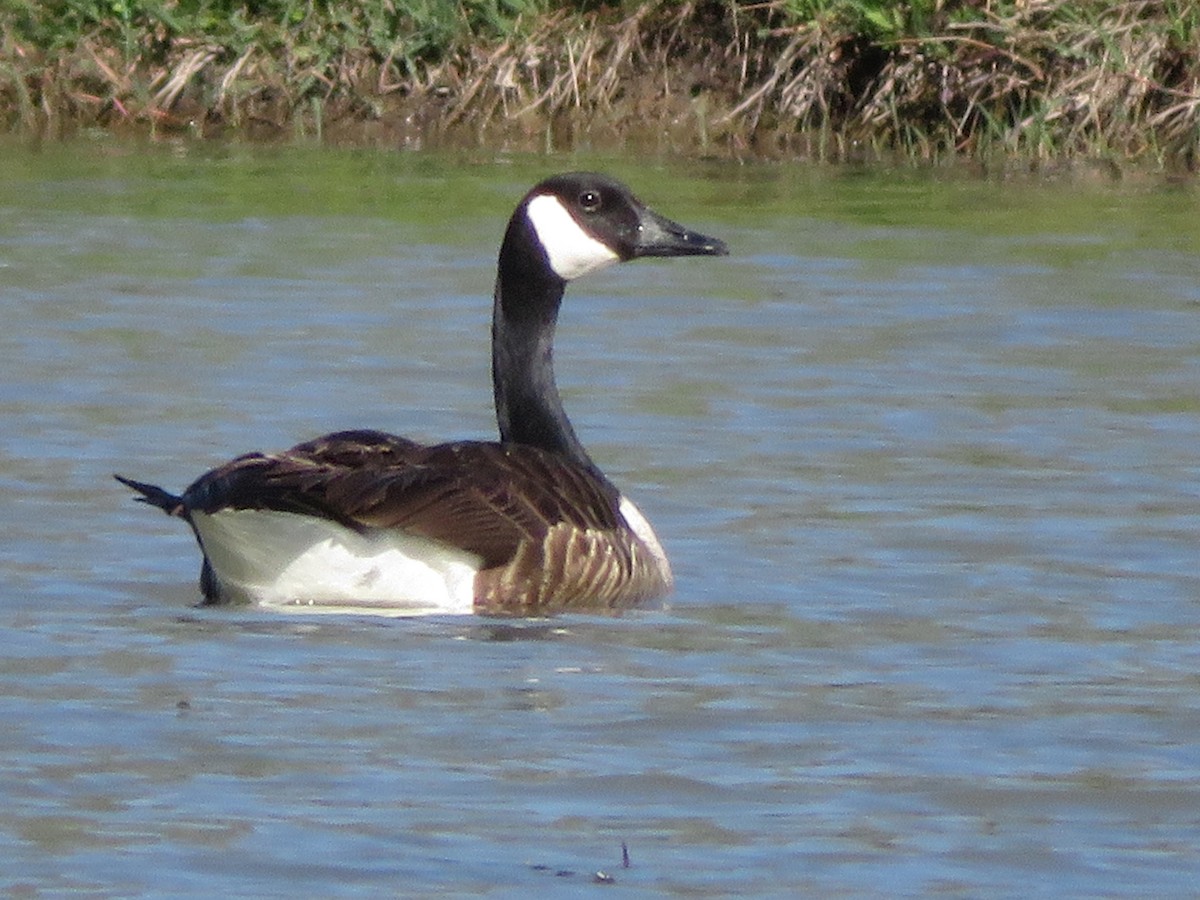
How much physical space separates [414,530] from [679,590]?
36.8 inches

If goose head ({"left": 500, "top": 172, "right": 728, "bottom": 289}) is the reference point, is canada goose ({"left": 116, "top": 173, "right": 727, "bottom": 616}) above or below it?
below

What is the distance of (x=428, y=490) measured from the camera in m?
7.21

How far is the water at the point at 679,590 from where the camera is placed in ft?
16.9

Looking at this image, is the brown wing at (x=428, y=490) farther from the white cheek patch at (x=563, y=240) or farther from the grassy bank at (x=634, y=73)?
the grassy bank at (x=634, y=73)

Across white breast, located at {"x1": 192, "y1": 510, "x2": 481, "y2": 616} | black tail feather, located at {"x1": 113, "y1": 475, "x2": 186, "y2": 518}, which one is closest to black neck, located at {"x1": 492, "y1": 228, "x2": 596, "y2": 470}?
white breast, located at {"x1": 192, "y1": 510, "x2": 481, "y2": 616}

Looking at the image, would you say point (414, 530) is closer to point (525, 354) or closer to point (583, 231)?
point (525, 354)

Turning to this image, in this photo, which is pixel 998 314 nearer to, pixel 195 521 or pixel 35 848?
pixel 195 521

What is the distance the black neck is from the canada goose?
49 cm

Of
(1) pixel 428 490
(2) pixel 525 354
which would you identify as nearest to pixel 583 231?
(2) pixel 525 354

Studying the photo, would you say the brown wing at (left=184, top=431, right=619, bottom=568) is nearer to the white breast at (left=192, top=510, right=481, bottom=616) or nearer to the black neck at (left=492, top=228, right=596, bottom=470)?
the white breast at (left=192, top=510, right=481, bottom=616)

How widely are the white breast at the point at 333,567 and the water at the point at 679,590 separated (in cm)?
11

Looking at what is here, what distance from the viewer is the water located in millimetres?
5164

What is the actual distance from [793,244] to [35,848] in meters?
10.5

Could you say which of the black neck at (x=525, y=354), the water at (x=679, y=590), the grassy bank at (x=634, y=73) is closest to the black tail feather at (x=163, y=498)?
the water at (x=679, y=590)
